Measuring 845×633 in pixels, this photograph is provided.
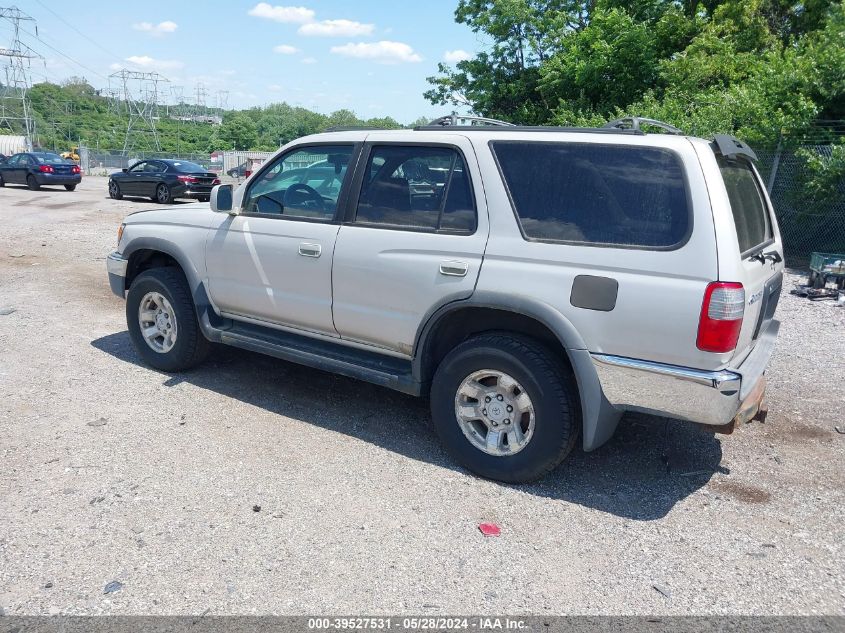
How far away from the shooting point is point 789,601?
303 cm

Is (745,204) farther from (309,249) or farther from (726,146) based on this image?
(309,249)

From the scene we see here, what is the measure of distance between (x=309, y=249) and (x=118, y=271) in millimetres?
2226

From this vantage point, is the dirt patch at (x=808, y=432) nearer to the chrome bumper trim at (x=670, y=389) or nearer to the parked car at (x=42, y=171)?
the chrome bumper trim at (x=670, y=389)

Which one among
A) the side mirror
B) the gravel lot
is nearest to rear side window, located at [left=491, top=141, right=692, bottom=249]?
the gravel lot

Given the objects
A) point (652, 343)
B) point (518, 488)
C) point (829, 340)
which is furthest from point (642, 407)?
point (829, 340)

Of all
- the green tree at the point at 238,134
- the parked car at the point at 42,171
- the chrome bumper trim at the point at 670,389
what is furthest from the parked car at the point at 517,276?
the green tree at the point at 238,134

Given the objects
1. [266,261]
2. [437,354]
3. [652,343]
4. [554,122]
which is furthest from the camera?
[554,122]

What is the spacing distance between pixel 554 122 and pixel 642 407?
17684mm

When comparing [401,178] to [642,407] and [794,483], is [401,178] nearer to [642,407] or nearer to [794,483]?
[642,407]

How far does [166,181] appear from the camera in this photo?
21938 millimetres

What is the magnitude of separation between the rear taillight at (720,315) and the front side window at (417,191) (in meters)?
1.37

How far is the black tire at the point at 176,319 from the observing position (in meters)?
5.45

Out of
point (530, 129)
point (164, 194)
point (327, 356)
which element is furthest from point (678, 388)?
point (164, 194)

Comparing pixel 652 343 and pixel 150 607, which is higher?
pixel 652 343
